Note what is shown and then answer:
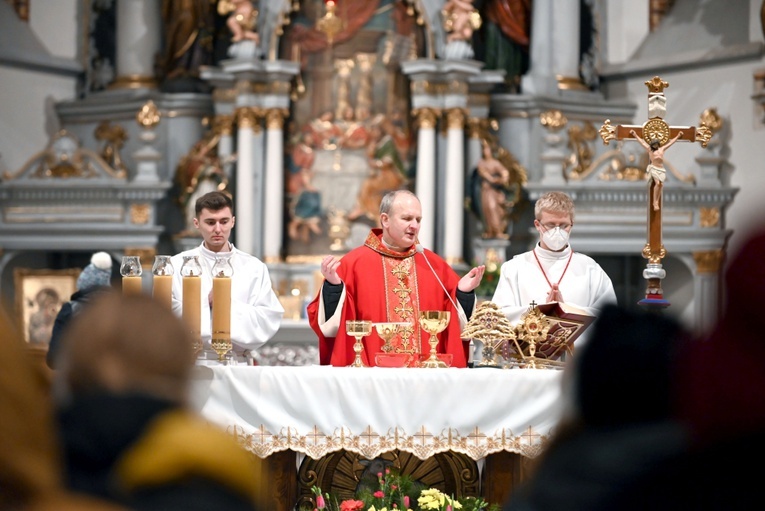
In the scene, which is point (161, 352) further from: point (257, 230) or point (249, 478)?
point (257, 230)

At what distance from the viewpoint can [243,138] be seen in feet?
46.8

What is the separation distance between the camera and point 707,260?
13875mm

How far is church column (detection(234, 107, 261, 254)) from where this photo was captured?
46.6 feet

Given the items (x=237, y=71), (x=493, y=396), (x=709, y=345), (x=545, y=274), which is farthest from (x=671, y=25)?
(x=709, y=345)

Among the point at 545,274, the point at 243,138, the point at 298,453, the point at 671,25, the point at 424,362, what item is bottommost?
the point at 298,453

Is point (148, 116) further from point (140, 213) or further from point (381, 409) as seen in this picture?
point (381, 409)

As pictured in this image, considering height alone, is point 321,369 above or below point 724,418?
below

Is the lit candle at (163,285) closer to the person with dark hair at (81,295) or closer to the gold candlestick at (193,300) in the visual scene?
the gold candlestick at (193,300)

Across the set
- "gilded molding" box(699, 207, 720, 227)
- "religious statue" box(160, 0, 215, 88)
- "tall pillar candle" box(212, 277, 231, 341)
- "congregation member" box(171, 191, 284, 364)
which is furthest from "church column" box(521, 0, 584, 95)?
"tall pillar candle" box(212, 277, 231, 341)

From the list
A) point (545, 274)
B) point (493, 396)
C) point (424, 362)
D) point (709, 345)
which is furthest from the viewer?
point (545, 274)

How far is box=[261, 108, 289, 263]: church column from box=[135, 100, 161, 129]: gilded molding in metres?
1.32

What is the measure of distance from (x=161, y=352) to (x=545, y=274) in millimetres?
4611

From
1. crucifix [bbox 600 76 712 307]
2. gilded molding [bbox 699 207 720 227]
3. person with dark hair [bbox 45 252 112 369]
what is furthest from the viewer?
gilded molding [bbox 699 207 720 227]

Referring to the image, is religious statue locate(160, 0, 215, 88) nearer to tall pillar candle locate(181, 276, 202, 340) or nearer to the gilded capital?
the gilded capital
